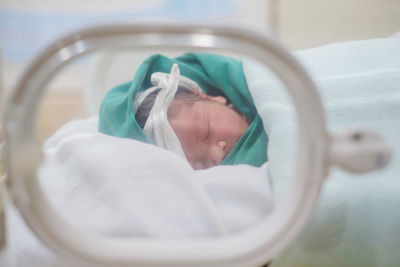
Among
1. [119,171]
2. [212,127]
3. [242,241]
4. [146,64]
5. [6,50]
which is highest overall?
[6,50]

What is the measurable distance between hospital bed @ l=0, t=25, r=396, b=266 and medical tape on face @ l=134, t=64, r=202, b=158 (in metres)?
0.26

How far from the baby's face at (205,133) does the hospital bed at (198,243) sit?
0.87 ft

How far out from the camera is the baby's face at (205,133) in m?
0.62

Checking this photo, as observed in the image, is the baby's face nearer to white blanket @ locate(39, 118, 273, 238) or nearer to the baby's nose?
the baby's nose

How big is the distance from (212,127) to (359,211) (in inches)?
10.8

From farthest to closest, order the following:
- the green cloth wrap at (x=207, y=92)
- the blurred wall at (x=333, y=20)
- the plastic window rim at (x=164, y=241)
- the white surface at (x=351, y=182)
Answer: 1. the blurred wall at (x=333, y=20)
2. the green cloth wrap at (x=207, y=92)
3. the white surface at (x=351, y=182)
4. the plastic window rim at (x=164, y=241)

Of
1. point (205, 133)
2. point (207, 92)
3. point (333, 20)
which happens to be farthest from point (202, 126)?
point (333, 20)

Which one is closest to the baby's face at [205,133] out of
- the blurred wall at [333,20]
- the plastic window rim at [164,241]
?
the plastic window rim at [164,241]

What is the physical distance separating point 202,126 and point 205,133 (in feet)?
0.04

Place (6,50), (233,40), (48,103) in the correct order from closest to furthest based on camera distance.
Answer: (233,40) < (48,103) < (6,50)

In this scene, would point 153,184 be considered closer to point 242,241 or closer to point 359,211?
point 242,241

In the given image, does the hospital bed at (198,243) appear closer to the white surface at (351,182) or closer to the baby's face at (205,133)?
the white surface at (351,182)

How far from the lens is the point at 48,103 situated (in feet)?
5.48

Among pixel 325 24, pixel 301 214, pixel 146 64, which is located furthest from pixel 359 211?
pixel 325 24
